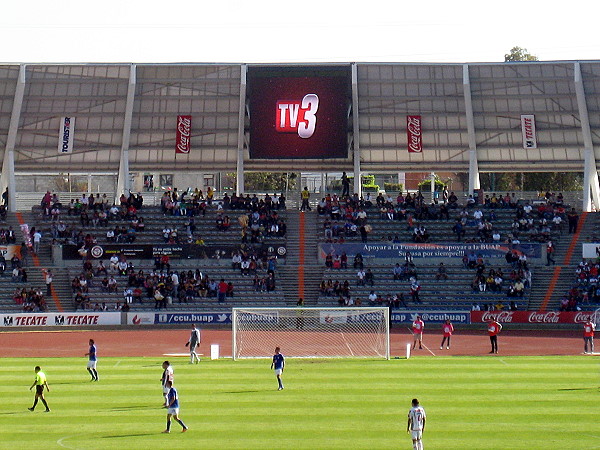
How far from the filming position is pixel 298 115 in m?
61.9

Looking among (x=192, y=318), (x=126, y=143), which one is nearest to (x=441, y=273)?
(x=192, y=318)

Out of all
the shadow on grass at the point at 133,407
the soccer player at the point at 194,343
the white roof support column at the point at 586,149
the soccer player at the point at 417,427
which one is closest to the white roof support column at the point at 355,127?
the white roof support column at the point at 586,149

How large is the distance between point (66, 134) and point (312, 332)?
25.1 meters

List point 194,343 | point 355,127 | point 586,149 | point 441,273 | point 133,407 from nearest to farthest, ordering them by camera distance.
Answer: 1. point 133,407
2. point 194,343
3. point 441,273
4. point 586,149
5. point 355,127

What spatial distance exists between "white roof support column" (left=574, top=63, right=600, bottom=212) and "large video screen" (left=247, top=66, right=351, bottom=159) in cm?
1435

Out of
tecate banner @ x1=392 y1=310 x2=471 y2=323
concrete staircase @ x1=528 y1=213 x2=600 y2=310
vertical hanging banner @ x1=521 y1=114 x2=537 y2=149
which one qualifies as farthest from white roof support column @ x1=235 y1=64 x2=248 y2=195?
concrete staircase @ x1=528 y1=213 x2=600 y2=310

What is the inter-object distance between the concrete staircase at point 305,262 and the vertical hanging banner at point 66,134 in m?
14.6

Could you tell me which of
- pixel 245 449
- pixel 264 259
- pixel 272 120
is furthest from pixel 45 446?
pixel 272 120

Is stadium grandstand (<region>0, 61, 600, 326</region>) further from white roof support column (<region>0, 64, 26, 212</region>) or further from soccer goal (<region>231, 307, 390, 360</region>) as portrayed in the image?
soccer goal (<region>231, 307, 390, 360</region>)

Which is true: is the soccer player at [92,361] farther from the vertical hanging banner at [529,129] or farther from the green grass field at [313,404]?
the vertical hanging banner at [529,129]

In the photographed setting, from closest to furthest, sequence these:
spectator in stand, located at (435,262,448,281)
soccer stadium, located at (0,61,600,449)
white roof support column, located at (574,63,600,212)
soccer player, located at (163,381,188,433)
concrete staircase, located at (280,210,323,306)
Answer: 1. soccer player, located at (163,381,188,433)
2. soccer stadium, located at (0,61,600,449)
3. concrete staircase, located at (280,210,323,306)
4. spectator in stand, located at (435,262,448,281)
5. white roof support column, located at (574,63,600,212)

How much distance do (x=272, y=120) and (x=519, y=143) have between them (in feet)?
52.0

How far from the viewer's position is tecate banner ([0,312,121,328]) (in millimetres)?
49825
